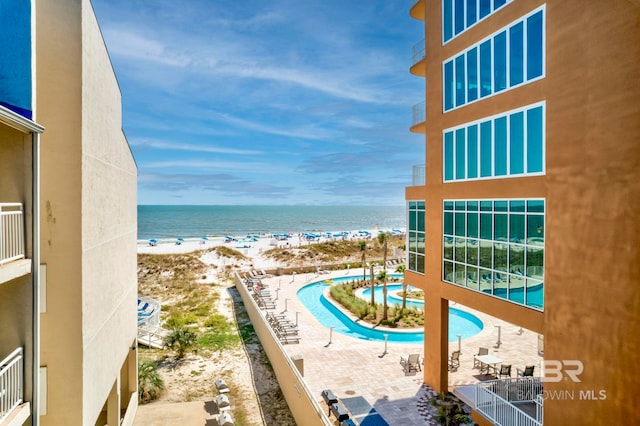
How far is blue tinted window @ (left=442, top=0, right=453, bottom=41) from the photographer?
13.1 meters

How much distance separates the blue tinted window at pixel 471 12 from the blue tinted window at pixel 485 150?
3621mm

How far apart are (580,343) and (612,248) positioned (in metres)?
2.30

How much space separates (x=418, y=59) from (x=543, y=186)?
8.67 metres

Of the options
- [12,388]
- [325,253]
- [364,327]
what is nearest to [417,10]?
[364,327]

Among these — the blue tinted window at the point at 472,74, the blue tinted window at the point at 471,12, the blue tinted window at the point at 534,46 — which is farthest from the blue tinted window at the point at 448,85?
the blue tinted window at the point at 534,46

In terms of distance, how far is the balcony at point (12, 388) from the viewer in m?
5.16

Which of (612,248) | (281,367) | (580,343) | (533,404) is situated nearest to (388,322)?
(281,367)

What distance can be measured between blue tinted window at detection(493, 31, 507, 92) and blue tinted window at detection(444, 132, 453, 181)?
2.47 m

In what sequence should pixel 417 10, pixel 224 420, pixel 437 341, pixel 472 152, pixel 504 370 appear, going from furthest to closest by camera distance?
pixel 417 10, pixel 504 370, pixel 437 341, pixel 472 152, pixel 224 420

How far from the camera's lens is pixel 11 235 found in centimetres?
548

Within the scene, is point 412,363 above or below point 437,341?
below

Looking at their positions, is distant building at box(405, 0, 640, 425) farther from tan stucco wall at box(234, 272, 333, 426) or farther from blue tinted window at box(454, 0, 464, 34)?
tan stucco wall at box(234, 272, 333, 426)

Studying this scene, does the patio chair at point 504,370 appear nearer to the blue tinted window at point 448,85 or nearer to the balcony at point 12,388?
the blue tinted window at point 448,85

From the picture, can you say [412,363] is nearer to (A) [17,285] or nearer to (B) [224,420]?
(B) [224,420]
